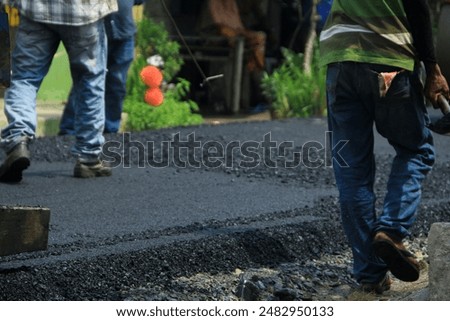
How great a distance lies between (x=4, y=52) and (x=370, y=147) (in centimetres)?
174

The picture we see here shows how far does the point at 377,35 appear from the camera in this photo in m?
6.01

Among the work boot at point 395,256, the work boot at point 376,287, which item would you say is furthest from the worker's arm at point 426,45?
the work boot at point 376,287

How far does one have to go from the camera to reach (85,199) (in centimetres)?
815

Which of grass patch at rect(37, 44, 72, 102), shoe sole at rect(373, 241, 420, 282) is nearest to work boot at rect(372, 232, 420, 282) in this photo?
shoe sole at rect(373, 241, 420, 282)

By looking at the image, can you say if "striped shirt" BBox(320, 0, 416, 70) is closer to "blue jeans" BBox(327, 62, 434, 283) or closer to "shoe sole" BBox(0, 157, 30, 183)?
"blue jeans" BBox(327, 62, 434, 283)

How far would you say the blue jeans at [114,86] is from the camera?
11.2 metres

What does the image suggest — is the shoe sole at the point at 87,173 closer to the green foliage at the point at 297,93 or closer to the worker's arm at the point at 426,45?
the worker's arm at the point at 426,45

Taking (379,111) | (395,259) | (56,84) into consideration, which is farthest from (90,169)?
(56,84)

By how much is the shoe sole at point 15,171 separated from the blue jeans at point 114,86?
2.65 m

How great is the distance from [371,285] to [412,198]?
18.0 inches

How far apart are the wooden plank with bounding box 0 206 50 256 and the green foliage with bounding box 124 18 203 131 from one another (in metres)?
6.70

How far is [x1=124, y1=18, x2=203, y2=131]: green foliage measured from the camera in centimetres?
1254

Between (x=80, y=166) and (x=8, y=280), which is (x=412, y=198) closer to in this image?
(x=8, y=280)

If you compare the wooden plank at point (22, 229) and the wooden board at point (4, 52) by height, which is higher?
the wooden board at point (4, 52)
